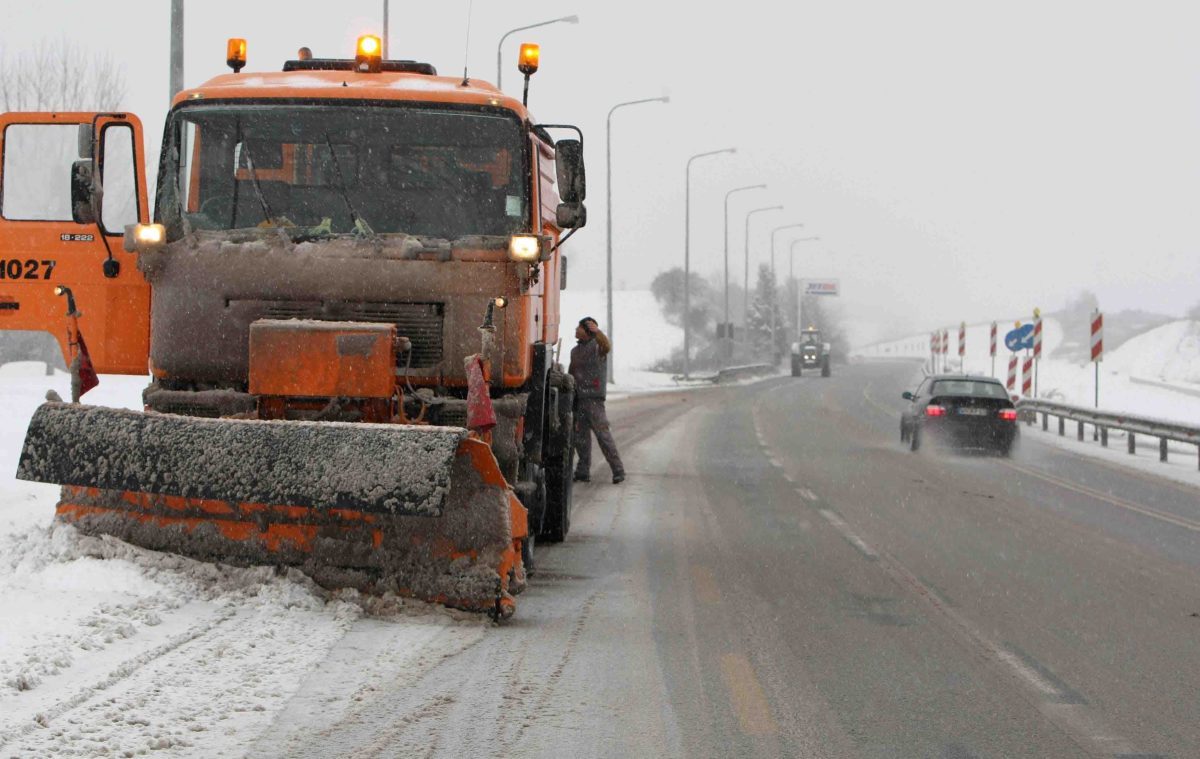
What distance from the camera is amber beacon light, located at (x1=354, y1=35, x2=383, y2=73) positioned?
348 inches

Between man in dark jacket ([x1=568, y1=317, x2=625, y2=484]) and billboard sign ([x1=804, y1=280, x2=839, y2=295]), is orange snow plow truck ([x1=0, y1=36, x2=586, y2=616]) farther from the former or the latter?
billboard sign ([x1=804, y1=280, x2=839, y2=295])

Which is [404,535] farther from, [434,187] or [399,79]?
[399,79]

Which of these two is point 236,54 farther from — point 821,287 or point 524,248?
point 821,287

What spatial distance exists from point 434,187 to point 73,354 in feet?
7.55

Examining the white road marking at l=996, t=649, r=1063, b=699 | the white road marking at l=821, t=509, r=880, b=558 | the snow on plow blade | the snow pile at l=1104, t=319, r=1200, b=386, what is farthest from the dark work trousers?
the snow pile at l=1104, t=319, r=1200, b=386

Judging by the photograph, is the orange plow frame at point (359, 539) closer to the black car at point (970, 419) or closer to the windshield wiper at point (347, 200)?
the windshield wiper at point (347, 200)

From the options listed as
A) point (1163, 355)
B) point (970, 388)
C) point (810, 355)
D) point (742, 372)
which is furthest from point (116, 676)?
point (1163, 355)

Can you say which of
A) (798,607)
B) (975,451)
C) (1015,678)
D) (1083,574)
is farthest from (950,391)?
(1015,678)

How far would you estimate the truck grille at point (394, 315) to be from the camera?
Result: 24.5ft

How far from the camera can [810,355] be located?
259ft

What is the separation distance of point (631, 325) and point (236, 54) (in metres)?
140

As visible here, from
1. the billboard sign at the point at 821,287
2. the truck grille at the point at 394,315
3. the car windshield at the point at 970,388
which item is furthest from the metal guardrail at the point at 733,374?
the truck grille at the point at 394,315

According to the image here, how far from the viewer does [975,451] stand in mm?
22594

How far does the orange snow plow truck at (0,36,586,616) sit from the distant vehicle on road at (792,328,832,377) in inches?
2745
